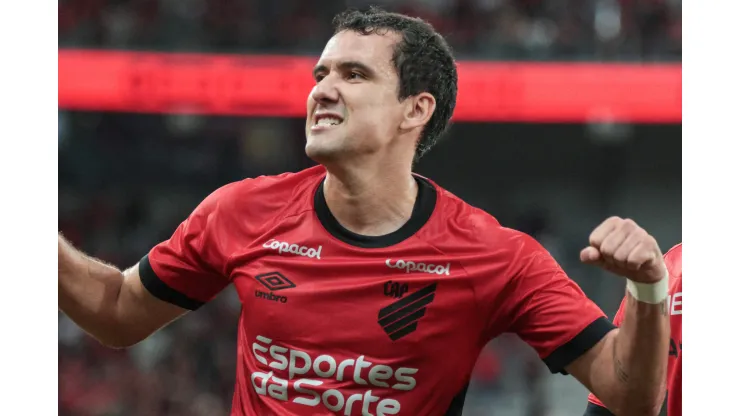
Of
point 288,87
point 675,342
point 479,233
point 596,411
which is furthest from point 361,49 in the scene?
point 288,87

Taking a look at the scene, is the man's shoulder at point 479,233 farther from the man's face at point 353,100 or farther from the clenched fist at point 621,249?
the clenched fist at point 621,249

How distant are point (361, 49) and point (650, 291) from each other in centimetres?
114

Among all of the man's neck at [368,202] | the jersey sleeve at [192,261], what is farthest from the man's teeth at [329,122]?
the jersey sleeve at [192,261]

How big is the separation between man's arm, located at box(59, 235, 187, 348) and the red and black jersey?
294 mm

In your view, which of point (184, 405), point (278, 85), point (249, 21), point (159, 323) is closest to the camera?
point (159, 323)

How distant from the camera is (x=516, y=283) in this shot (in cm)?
278

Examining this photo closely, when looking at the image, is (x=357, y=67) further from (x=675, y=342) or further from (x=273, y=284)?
(x=675, y=342)

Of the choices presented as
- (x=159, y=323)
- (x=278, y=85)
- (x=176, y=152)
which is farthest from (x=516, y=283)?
(x=176, y=152)

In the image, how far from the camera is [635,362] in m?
2.54

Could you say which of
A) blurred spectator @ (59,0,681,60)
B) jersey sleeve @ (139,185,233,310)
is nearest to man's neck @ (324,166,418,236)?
jersey sleeve @ (139,185,233,310)

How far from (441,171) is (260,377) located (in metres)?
12.2

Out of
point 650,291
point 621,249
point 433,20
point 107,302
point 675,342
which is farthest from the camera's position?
point 433,20

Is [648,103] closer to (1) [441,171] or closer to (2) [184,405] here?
(1) [441,171]

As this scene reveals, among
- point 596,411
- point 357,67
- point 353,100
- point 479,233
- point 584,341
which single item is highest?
point 357,67
